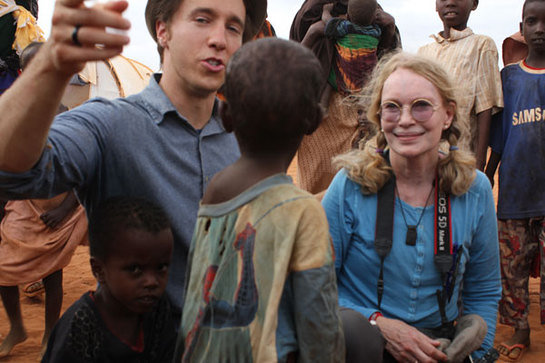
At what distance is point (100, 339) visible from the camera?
1.85 metres

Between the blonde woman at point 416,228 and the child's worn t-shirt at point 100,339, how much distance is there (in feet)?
2.65

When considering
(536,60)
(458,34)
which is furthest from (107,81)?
(536,60)

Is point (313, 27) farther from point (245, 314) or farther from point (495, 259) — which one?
point (245, 314)

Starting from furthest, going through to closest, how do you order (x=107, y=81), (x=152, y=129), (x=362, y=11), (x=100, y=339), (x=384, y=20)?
1. (x=107, y=81)
2. (x=384, y=20)
3. (x=362, y=11)
4. (x=152, y=129)
5. (x=100, y=339)

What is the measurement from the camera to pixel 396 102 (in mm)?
2461

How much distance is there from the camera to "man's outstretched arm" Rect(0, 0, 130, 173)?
1.24 metres

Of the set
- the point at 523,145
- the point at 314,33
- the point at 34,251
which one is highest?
the point at 314,33

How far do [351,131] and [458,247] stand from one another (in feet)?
10.2

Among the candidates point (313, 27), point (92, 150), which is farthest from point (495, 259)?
point (313, 27)

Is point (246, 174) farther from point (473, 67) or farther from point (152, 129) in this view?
point (473, 67)

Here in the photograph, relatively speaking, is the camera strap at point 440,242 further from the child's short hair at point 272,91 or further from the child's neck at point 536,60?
A: the child's neck at point 536,60

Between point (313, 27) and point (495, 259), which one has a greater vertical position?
point (313, 27)

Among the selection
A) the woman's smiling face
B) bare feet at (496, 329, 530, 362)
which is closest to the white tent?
bare feet at (496, 329, 530, 362)

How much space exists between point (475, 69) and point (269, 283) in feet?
12.0
